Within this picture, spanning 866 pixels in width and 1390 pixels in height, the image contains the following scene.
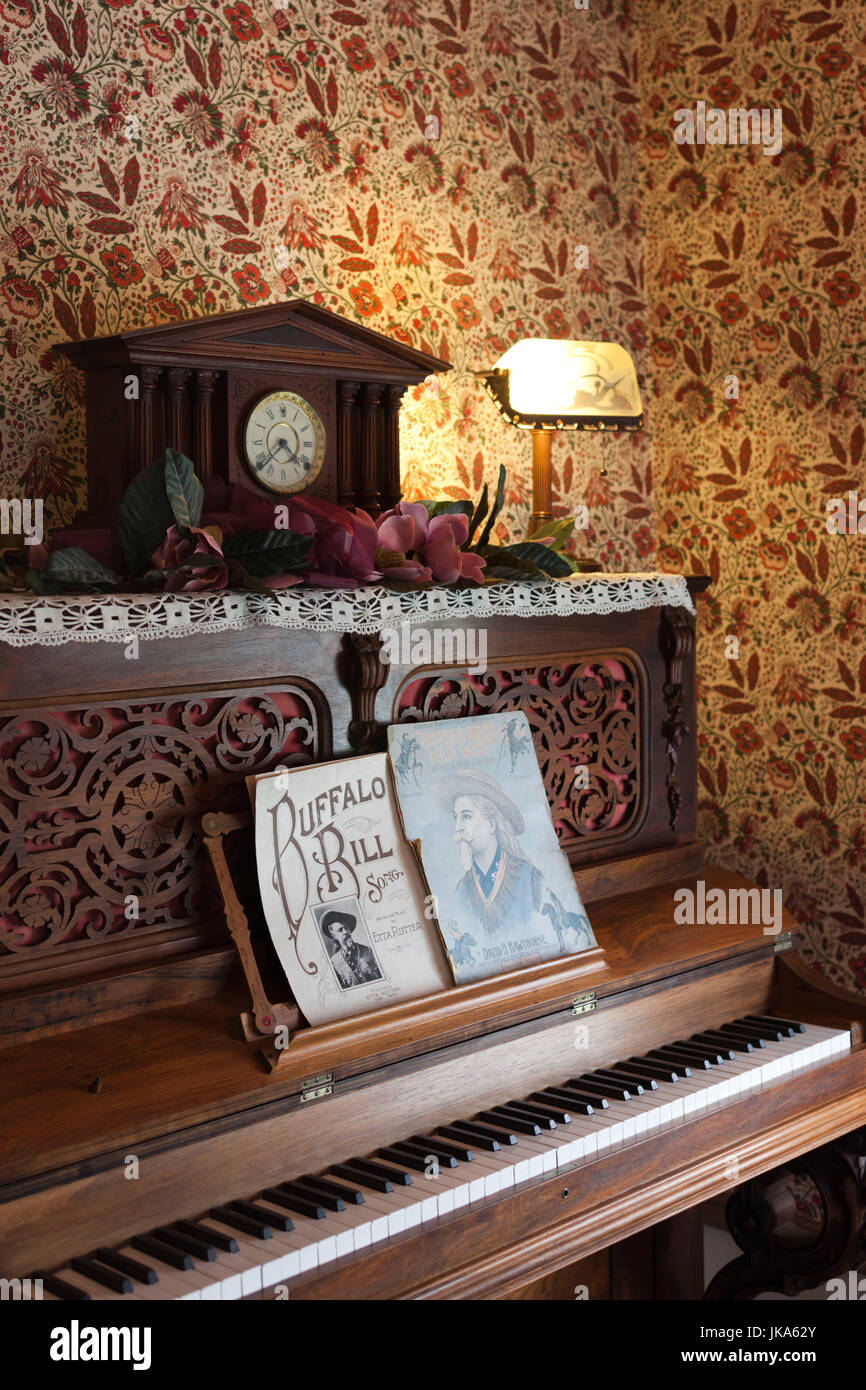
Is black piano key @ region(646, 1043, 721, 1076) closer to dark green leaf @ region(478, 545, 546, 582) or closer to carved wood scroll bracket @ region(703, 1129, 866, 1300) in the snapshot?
carved wood scroll bracket @ region(703, 1129, 866, 1300)

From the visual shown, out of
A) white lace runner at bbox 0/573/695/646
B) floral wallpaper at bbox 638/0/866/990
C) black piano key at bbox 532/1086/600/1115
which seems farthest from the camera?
floral wallpaper at bbox 638/0/866/990

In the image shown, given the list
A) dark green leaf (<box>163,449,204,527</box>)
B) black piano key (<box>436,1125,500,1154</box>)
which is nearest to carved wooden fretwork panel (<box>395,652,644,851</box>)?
dark green leaf (<box>163,449,204,527</box>)

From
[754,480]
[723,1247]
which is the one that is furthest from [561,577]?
[723,1247]

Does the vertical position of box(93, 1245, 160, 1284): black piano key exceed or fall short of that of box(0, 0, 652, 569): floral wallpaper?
it falls short

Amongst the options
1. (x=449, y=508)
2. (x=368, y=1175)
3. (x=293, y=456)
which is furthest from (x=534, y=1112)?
(x=293, y=456)

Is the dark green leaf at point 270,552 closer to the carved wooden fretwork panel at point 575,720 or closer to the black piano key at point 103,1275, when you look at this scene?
the carved wooden fretwork panel at point 575,720

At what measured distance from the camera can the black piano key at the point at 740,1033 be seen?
2.02 m

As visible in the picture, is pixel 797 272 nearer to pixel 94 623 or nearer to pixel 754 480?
pixel 754 480

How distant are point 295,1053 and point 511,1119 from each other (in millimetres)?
340

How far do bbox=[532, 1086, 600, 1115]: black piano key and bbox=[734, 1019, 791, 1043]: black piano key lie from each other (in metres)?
0.39

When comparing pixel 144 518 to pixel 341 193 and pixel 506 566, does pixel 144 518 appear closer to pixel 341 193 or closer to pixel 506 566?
pixel 506 566

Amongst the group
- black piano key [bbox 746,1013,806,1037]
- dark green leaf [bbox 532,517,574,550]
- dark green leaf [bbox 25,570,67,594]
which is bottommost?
black piano key [bbox 746,1013,806,1037]

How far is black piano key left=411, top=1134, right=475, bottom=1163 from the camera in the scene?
1600mm

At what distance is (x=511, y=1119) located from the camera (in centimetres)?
171
